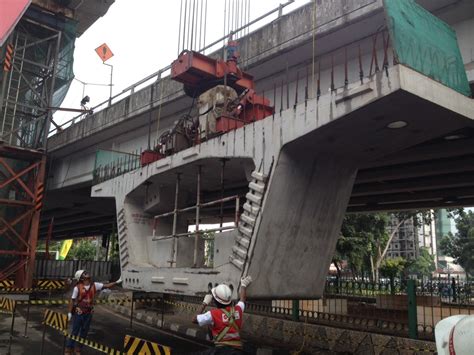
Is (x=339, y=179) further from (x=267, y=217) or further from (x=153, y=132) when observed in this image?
(x=153, y=132)

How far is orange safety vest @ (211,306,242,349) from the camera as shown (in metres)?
4.95

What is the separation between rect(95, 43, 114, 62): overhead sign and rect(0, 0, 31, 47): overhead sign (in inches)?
155

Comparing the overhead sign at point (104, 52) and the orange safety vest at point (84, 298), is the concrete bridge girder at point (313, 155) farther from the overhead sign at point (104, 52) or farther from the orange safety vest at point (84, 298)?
the overhead sign at point (104, 52)

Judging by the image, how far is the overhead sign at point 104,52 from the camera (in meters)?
21.4

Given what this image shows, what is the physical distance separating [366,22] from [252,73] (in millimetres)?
3869

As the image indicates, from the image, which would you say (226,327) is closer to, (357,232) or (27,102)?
(27,102)

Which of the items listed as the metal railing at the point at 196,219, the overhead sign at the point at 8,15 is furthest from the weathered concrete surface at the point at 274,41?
the overhead sign at the point at 8,15

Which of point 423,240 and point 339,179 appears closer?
point 339,179

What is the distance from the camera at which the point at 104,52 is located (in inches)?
850

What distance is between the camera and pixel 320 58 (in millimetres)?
10875

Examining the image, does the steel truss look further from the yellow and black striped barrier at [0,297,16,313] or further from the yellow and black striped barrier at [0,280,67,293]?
the yellow and black striped barrier at [0,297,16,313]

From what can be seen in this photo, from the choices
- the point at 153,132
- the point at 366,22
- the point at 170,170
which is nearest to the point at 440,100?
the point at 366,22

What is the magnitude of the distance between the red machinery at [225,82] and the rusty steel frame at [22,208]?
1175 centimetres

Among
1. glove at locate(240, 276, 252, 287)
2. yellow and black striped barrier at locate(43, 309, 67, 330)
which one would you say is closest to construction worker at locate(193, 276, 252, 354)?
glove at locate(240, 276, 252, 287)
